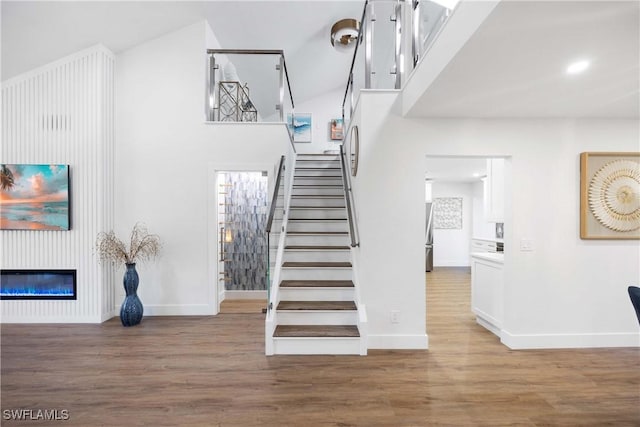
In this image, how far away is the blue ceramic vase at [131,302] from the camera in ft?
13.8

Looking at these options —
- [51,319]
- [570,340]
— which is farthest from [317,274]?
[51,319]

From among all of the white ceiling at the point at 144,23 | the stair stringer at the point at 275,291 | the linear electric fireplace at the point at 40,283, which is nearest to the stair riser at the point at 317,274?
the stair stringer at the point at 275,291

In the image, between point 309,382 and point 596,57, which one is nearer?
point 596,57

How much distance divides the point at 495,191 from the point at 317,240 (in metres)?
2.34

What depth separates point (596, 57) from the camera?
83.0 inches

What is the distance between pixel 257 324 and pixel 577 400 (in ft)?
10.6

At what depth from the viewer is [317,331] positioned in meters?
3.33

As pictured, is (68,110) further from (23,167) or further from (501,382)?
(501,382)

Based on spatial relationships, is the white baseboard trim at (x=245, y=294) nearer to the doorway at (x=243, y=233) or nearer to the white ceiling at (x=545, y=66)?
the doorway at (x=243, y=233)

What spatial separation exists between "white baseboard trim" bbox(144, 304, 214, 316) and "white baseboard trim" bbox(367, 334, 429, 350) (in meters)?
2.40

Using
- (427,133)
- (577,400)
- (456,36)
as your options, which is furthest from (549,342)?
(456,36)

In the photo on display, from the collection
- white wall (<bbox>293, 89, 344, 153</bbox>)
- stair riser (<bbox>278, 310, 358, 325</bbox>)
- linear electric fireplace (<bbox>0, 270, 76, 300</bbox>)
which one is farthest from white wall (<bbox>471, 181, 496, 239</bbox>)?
linear electric fireplace (<bbox>0, 270, 76, 300</bbox>)

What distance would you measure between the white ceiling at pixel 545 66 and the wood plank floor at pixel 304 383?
7.72 feet

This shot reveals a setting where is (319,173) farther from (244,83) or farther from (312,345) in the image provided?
(312,345)
